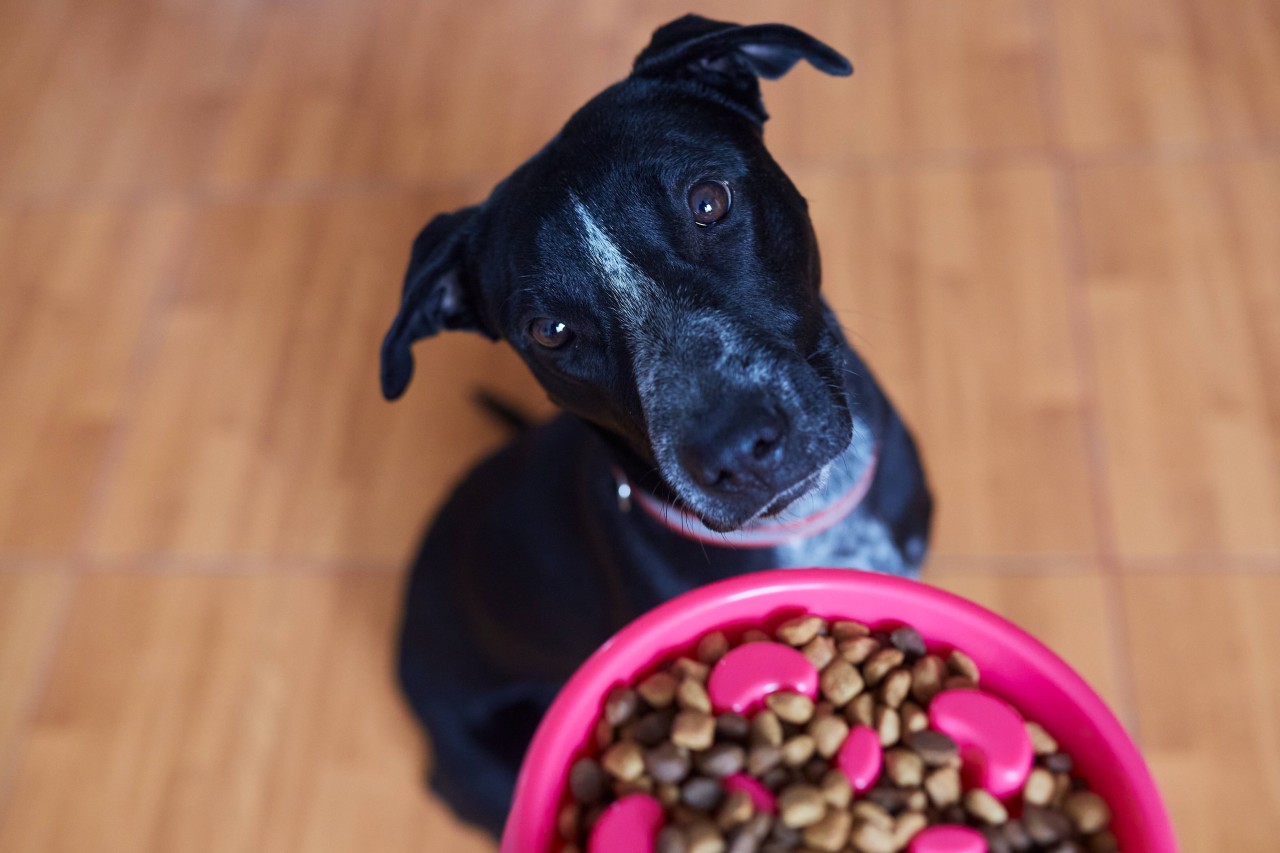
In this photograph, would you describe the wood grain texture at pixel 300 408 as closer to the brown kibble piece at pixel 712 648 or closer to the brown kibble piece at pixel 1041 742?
the brown kibble piece at pixel 712 648

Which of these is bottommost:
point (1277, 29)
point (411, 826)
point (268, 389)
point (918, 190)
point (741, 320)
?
point (411, 826)

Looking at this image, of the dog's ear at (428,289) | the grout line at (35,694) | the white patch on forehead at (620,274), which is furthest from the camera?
the grout line at (35,694)

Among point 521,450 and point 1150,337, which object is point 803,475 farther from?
point 1150,337

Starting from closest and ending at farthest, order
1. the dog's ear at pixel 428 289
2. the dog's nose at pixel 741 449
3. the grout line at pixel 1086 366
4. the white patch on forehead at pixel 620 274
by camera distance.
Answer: the dog's nose at pixel 741 449 → the white patch on forehead at pixel 620 274 → the dog's ear at pixel 428 289 → the grout line at pixel 1086 366

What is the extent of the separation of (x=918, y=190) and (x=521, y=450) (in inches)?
58.2

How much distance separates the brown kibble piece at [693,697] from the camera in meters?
1.11

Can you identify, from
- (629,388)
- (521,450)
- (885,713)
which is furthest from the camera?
(521,450)

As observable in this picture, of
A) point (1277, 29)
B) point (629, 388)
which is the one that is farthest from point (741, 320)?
point (1277, 29)

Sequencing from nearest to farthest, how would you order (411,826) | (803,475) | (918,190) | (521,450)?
1. (803,475)
2. (521,450)
3. (411,826)
4. (918,190)

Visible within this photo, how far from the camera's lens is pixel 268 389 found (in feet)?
9.64

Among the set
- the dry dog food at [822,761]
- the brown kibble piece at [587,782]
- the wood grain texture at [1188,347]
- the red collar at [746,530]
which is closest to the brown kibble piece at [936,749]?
the dry dog food at [822,761]

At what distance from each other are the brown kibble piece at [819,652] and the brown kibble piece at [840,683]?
0.04ft

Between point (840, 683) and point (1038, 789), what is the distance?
0.22 metres

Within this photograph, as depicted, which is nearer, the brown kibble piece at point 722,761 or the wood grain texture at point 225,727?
the brown kibble piece at point 722,761
